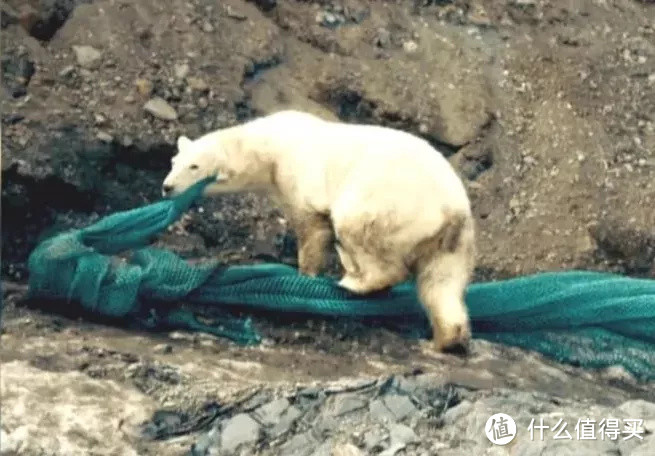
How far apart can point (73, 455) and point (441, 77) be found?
3.47 meters

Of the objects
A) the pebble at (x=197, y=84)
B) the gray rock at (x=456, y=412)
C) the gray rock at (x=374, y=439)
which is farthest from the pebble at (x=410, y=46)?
the gray rock at (x=374, y=439)

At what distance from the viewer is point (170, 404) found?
436cm

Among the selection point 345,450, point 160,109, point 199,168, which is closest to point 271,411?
point 345,450

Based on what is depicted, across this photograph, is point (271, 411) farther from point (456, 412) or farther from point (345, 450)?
point (456, 412)

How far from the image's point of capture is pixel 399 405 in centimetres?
438

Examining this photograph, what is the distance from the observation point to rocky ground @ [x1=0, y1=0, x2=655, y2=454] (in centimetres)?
431

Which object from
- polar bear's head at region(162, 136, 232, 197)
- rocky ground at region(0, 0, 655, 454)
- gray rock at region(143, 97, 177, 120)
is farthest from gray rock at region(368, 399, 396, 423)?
gray rock at region(143, 97, 177, 120)

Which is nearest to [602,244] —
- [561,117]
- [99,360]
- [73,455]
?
[561,117]

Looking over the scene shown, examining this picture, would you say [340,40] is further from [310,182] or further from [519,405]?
[519,405]

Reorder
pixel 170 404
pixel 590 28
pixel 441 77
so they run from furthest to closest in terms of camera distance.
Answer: pixel 590 28 → pixel 441 77 → pixel 170 404

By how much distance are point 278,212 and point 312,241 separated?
3.08 ft

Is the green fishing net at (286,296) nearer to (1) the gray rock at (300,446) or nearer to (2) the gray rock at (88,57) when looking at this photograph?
(1) the gray rock at (300,446)

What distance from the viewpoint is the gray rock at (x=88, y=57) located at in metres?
6.41

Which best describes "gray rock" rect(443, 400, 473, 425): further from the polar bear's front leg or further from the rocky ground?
the polar bear's front leg
